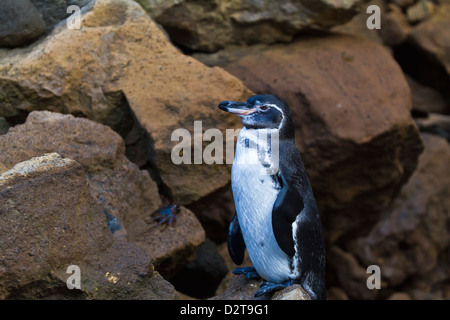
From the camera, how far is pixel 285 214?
2680 mm

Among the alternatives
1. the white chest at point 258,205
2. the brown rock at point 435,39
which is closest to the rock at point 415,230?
the brown rock at point 435,39

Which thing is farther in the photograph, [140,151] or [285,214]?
[140,151]

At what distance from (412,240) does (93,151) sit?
138 inches

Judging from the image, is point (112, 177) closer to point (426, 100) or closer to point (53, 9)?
point (53, 9)

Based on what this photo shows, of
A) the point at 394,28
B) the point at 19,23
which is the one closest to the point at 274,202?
the point at 19,23

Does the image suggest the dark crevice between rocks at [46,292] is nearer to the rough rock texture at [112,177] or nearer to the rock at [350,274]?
the rough rock texture at [112,177]

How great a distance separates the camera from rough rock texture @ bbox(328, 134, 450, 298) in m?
5.66

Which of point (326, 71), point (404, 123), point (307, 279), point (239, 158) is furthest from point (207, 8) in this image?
point (307, 279)

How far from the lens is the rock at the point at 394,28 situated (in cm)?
632

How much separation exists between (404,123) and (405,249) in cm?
152

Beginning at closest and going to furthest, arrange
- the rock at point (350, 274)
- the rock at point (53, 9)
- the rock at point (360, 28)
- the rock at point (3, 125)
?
the rock at point (3, 125) < the rock at point (53, 9) < the rock at point (350, 274) < the rock at point (360, 28)

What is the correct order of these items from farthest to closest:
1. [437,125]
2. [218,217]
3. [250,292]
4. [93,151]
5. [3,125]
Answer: [437,125], [218,217], [3,125], [93,151], [250,292]

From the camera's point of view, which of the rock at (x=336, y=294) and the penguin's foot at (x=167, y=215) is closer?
the penguin's foot at (x=167, y=215)

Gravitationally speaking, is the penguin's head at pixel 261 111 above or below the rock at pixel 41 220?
above
